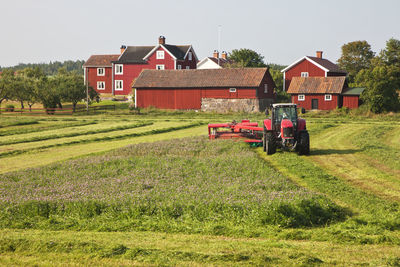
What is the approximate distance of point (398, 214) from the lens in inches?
479

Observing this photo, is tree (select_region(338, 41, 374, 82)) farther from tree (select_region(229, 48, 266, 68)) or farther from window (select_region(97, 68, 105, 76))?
window (select_region(97, 68, 105, 76))

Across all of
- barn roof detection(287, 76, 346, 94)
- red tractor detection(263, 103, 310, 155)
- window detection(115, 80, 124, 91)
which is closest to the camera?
red tractor detection(263, 103, 310, 155)

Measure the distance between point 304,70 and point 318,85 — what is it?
10827 mm

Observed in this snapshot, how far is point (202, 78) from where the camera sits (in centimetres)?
6519

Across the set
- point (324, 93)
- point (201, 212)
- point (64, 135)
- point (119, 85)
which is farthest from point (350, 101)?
point (201, 212)

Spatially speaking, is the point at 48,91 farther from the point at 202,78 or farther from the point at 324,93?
the point at 324,93

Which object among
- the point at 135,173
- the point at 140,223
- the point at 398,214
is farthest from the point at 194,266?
the point at 135,173

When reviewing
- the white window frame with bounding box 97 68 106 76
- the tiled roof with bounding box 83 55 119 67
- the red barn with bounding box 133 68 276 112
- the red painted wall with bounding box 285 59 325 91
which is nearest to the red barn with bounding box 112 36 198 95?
the tiled roof with bounding box 83 55 119 67

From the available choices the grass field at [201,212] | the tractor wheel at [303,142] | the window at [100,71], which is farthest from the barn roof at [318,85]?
the grass field at [201,212]

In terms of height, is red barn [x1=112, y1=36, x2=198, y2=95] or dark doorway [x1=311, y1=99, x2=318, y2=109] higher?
red barn [x1=112, y1=36, x2=198, y2=95]

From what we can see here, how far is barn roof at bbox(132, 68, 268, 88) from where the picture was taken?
62.8m

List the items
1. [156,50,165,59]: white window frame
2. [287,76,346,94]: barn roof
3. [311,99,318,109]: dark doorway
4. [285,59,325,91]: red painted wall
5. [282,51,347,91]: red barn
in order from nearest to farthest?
[287,76,346,94]: barn roof, [311,99,318,109]: dark doorway, [282,51,347,91]: red barn, [285,59,325,91]: red painted wall, [156,50,165,59]: white window frame

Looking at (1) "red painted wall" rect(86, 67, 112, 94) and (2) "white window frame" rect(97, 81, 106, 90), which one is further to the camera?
(2) "white window frame" rect(97, 81, 106, 90)

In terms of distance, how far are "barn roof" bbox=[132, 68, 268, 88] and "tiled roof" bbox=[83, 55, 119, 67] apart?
22133 millimetres
